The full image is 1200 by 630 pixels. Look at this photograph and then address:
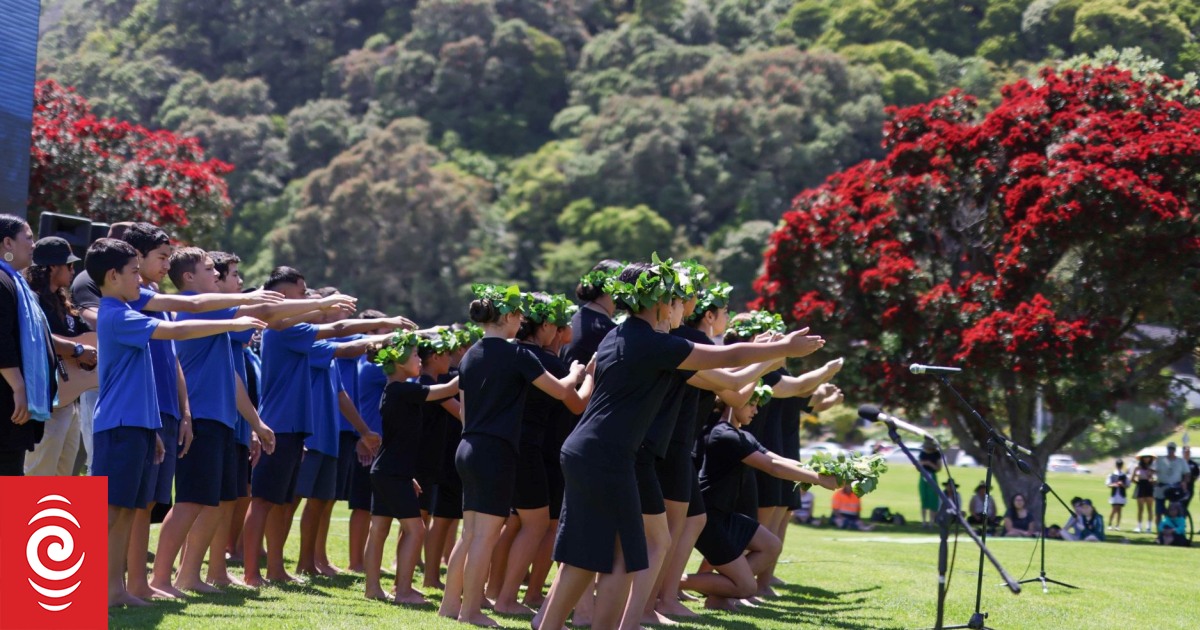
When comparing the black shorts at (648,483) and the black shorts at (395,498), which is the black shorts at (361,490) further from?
the black shorts at (648,483)

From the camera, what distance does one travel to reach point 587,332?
8836 mm

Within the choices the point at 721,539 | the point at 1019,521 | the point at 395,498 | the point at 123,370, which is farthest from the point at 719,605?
the point at 1019,521

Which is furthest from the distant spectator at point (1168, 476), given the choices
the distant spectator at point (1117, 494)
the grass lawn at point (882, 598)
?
the grass lawn at point (882, 598)

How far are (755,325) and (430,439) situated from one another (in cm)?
244

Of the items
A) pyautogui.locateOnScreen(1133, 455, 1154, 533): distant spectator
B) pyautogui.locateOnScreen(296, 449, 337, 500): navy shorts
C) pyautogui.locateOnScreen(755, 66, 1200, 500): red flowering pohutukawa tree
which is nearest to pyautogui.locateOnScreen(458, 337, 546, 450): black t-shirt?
pyautogui.locateOnScreen(296, 449, 337, 500): navy shorts

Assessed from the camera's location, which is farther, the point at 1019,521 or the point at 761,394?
the point at 1019,521

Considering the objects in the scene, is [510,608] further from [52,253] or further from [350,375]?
[52,253]

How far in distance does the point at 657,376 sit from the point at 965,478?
44.3 meters

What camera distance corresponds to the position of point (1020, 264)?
68.8ft

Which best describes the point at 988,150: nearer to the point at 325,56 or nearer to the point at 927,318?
the point at 927,318

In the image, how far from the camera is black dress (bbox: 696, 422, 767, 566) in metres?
9.26

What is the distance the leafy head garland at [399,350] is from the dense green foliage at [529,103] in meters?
34.3

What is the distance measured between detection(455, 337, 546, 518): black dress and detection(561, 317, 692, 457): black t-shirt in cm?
99

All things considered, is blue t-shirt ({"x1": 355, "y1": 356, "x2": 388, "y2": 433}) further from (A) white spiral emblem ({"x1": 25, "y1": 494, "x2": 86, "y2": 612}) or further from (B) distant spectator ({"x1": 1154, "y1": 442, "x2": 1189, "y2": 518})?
(B) distant spectator ({"x1": 1154, "y1": 442, "x2": 1189, "y2": 518})
